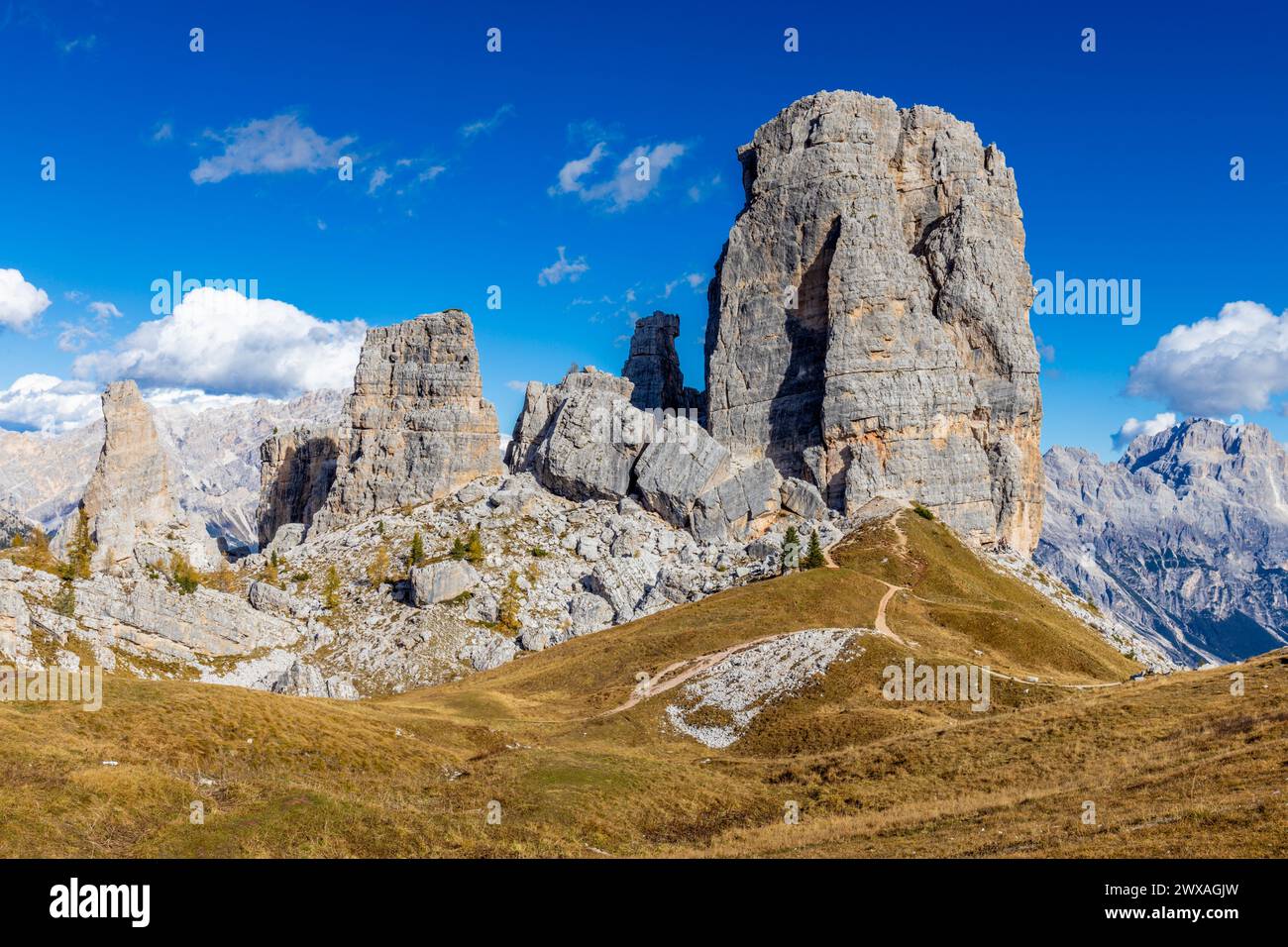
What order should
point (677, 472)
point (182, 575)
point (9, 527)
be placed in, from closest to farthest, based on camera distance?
point (182, 575), point (9, 527), point (677, 472)

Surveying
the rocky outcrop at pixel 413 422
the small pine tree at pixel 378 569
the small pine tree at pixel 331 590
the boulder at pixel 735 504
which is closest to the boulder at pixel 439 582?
the small pine tree at pixel 378 569

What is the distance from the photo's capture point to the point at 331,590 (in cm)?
11594

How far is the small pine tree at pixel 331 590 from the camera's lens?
11331 centimetres

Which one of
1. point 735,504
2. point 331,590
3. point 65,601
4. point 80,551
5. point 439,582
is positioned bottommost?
point 65,601

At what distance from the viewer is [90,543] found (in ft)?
341

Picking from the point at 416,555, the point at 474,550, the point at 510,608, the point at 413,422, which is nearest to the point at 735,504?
the point at 474,550

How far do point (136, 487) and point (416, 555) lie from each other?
52155 millimetres

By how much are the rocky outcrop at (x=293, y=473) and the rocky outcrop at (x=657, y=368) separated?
59901 mm

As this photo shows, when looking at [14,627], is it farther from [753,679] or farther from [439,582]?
[753,679]

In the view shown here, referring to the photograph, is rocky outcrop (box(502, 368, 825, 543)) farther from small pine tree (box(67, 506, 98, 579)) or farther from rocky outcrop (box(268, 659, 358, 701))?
small pine tree (box(67, 506, 98, 579))

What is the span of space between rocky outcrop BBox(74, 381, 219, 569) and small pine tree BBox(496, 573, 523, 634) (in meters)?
45.6

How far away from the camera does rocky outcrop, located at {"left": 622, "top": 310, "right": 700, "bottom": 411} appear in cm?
17425
